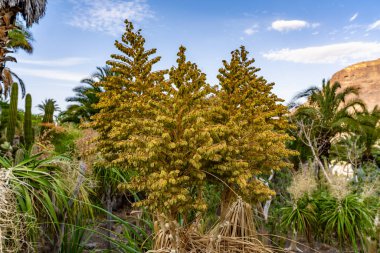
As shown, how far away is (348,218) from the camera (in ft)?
25.1

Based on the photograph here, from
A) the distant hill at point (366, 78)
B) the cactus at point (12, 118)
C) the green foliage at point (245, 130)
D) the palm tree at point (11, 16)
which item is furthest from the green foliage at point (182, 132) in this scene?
the distant hill at point (366, 78)

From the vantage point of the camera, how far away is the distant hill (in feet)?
226

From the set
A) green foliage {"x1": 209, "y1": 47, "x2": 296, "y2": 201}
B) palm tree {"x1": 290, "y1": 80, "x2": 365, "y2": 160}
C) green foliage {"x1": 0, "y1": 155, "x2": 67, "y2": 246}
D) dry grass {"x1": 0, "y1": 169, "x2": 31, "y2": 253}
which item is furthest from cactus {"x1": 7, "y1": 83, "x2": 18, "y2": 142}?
palm tree {"x1": 290, "y1": 80, "x2": 365, "y2": 160}

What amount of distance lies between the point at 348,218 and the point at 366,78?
240 feet

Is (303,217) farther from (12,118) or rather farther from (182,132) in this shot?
(12,118)

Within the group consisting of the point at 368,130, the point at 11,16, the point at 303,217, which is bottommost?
the point at 303,217

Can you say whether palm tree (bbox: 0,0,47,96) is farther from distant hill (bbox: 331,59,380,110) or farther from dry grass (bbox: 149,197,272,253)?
distant hill (bbox: 331,59,380,110)

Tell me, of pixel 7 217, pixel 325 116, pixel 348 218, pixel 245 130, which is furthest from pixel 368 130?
pixel 7 217

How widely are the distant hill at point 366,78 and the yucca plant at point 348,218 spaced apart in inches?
2627

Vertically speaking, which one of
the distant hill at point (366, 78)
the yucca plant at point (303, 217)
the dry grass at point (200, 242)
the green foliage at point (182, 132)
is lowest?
the yucca plant at point (303, 217)

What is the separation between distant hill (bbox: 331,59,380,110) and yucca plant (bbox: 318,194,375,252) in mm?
66735

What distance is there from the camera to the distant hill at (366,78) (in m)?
68.8

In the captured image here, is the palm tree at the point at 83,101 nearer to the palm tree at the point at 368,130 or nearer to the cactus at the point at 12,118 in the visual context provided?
the cactus at the point at 12,118

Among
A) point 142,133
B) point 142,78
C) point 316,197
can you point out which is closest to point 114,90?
point 142,78
